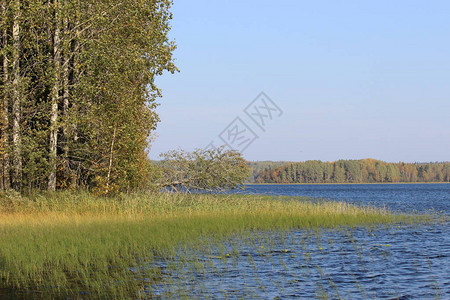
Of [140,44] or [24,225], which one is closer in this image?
[24,225]

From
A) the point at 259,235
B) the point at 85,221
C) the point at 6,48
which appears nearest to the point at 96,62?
the point at 6,48

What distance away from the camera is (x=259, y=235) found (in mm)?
21688

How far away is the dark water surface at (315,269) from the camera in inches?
493

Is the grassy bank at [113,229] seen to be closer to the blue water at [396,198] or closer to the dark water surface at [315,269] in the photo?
the dark water surface at [315,269]

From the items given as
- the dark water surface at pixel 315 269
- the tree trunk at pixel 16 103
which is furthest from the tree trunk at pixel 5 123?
the dark water surface at pixel 315 269

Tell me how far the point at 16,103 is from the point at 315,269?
54.2 ft

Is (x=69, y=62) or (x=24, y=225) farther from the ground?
(x=69, y=62)

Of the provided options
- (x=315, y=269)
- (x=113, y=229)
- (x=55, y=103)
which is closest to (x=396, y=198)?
(x=55, y=103)

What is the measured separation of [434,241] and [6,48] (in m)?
20.6

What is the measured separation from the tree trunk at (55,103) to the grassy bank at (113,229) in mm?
1358

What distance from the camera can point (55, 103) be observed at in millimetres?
25703

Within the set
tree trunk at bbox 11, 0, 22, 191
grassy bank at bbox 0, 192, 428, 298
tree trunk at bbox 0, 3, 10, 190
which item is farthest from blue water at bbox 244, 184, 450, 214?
tree trunk at bbox 0, 3, 10, 190

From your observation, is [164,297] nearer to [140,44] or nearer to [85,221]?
[85,221]

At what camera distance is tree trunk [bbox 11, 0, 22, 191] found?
24562mm
